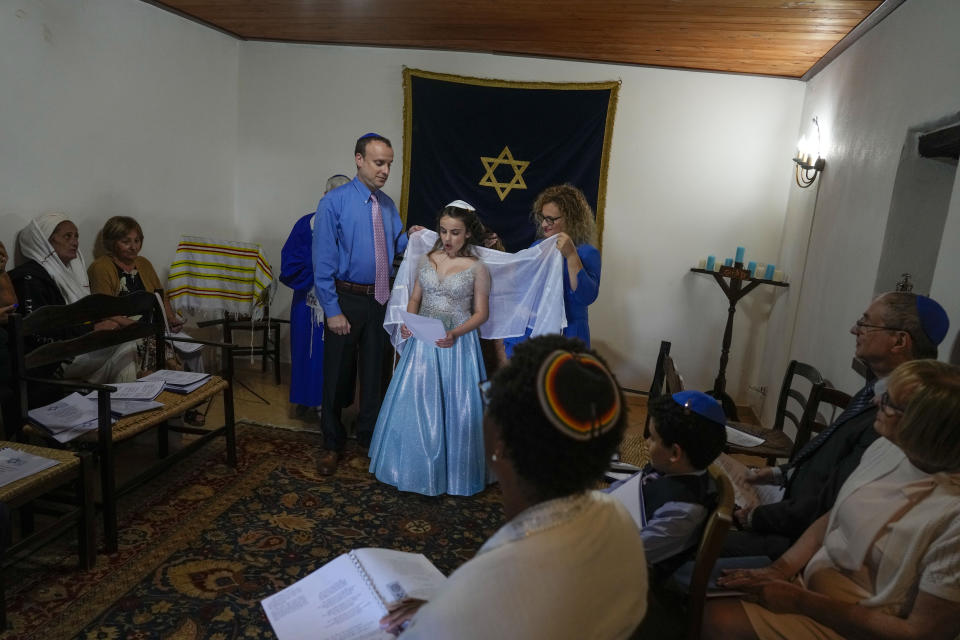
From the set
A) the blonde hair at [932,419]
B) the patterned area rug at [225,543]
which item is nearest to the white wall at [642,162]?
the patterned area rug at [225,543]

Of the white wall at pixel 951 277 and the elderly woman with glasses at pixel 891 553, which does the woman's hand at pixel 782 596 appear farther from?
the white wall at pixel 951 277

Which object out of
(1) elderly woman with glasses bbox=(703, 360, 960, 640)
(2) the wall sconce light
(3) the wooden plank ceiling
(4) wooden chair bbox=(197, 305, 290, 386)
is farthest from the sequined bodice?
(2) the wall sconce light

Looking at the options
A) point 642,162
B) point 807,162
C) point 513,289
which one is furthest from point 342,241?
point 807,162

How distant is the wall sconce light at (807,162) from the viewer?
406 centimetres

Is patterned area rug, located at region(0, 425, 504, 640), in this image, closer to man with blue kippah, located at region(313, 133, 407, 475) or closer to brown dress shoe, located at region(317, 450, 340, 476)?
brown dress shoe, located at region(317, 450, 340, 476)

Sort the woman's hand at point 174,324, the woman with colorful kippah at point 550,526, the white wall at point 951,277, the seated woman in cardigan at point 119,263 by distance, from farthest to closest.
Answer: the woman's hand at point 174,324 < the seated woman in cardigan at point 119,263 < the white wall at point 951,277 < the woman with colorful kippah at point 550,526

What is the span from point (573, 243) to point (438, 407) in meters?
1.10

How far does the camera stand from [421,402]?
3.08 meters

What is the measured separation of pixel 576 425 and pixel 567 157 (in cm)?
428

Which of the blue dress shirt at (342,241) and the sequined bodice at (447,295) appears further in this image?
the blue dress shirt at (342,241)

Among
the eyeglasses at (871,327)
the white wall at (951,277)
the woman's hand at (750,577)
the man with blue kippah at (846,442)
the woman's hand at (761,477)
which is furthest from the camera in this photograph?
the woman's hand at (761,477)

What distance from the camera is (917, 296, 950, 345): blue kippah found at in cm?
187

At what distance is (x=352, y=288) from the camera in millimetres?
3314

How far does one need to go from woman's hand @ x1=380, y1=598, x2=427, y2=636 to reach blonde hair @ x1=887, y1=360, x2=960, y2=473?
1.13 m
